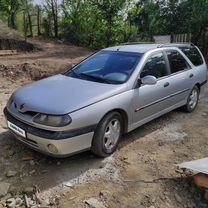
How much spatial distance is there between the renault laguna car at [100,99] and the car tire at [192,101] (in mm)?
192

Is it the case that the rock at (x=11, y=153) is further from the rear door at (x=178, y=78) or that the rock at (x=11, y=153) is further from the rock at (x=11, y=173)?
the rear door at (x=178, y=78)

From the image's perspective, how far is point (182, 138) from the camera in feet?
15.6

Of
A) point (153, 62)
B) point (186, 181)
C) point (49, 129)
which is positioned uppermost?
point (153, 62)

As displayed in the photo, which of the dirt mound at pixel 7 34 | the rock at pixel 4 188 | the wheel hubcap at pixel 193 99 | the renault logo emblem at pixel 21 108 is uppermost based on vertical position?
the dirt mound at pixel 7 34

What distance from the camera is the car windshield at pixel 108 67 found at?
436 cm

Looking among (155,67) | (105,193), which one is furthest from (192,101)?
(105,193)

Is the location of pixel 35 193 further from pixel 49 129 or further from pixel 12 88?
pixel 12 88

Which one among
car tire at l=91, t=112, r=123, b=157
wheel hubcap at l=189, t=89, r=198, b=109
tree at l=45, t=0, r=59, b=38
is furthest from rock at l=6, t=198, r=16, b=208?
tree at l=45, t=0, r=59, b=38

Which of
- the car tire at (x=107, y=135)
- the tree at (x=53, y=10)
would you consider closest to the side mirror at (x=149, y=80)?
the car tire at (x=107, y=135)

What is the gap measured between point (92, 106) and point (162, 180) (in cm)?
123

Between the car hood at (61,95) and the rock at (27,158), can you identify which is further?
the rock at (27,158)

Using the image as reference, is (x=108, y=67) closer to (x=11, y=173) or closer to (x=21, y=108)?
(x=21, y=108)

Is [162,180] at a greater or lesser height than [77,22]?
lesser

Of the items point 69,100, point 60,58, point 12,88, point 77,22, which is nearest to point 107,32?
point 77,22
